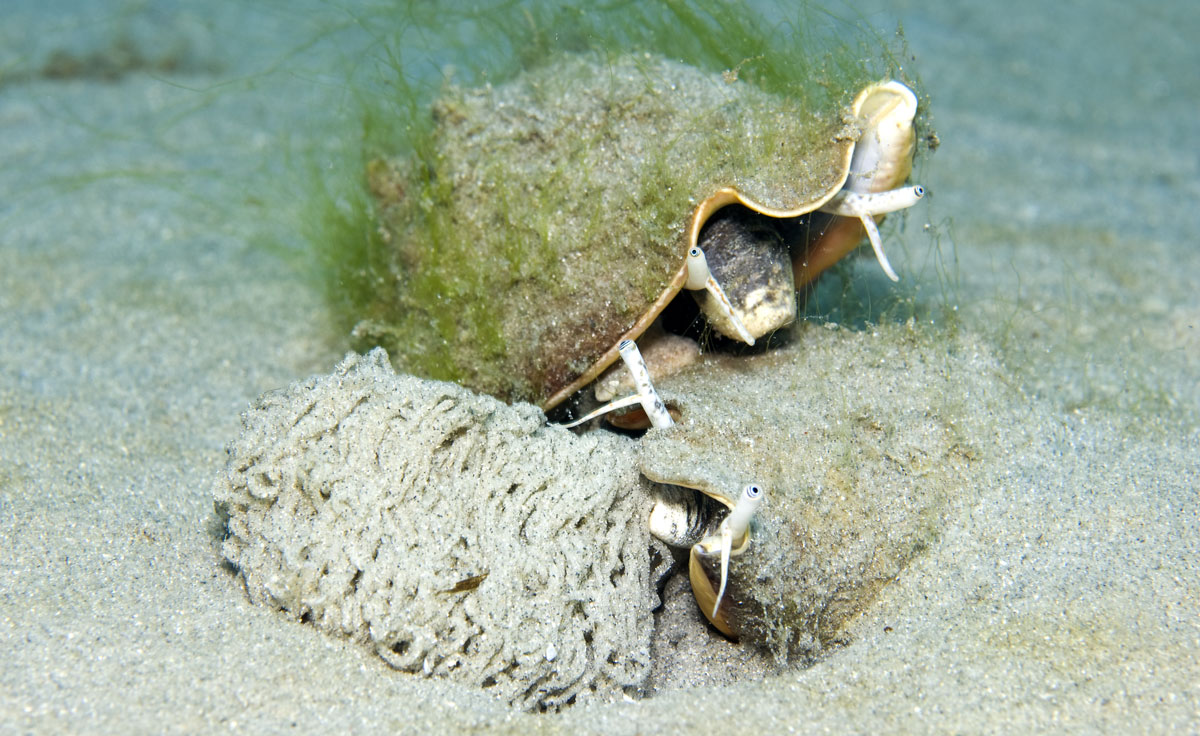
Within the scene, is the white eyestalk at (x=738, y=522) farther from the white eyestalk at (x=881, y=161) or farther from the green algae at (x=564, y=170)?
the white eyestalk at (x=881, y=161)

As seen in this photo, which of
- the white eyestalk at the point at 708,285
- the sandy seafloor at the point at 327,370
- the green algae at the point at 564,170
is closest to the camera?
the sandy seafloor at the point at 327,370

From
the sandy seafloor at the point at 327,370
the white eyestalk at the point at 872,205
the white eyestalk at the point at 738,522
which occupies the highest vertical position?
the white eyestalk at the point at 872,205

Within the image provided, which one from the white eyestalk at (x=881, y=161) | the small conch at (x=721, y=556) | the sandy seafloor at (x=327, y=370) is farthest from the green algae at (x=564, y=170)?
the small conch at (x=721, y=556)

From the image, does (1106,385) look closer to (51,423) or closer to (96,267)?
(51,423)

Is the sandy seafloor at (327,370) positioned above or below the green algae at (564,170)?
below

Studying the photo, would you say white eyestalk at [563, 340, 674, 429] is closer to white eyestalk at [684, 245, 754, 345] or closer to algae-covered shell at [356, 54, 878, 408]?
algae-covered shell at [356, 54, 878, 408]

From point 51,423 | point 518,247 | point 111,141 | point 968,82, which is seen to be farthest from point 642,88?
point 968,82
